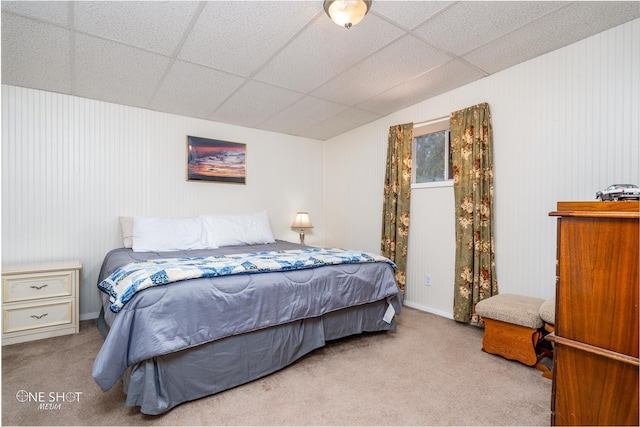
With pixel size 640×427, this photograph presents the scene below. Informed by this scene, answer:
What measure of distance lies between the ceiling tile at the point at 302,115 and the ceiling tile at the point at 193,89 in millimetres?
710

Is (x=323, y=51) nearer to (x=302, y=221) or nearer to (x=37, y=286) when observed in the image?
(x=302, y=221)

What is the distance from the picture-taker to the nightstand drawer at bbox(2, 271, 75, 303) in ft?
8.11

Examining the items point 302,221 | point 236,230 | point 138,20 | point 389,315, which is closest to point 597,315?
point 389,315

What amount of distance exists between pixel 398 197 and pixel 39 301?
345 cm

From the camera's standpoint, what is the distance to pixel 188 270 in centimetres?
181

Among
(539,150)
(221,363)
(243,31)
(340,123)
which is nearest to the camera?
(221,363)

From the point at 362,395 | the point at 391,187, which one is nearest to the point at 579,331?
the point at 362,395

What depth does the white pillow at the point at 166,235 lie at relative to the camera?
2.99 m

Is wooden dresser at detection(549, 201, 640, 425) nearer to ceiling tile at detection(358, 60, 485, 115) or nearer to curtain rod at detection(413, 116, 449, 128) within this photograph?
ceiling tile at detection(358, 60, 485, 115)

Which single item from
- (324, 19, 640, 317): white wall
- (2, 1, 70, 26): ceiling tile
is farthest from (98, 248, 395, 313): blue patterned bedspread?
(2, 1, 70, 26): ceiling tile

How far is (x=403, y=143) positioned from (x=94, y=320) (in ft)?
12.0

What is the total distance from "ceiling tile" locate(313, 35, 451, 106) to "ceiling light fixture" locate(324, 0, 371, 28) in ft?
1.79

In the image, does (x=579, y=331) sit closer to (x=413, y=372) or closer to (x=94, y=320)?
(x=413, y=372)

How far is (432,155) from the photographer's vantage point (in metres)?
3.48
